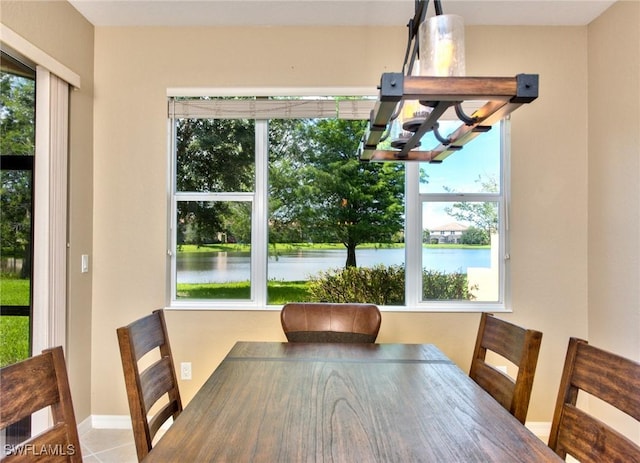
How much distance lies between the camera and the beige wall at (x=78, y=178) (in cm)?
234

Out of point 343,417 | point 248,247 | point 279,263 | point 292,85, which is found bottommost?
point 343,417

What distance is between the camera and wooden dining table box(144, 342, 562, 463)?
96 centimetres

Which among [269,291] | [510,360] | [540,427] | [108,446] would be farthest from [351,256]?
[108,446]

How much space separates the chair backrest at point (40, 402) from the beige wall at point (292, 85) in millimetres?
1627

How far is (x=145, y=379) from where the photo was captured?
1359 mm

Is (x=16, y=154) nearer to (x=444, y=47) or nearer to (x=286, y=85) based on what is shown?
(x=286, y=85)

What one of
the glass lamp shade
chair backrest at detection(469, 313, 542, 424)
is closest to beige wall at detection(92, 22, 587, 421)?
chair backrest at detection(469, 313, 542, 424)

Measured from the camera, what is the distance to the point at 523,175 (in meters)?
2.61

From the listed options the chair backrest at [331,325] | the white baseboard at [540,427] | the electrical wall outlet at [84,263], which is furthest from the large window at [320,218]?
the white baseboard at [540,427]

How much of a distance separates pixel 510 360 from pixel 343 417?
2.42ft

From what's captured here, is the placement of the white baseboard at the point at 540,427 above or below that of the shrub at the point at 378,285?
below

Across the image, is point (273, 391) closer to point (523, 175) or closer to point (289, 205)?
point (289, 205)

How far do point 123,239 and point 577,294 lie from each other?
3.16m

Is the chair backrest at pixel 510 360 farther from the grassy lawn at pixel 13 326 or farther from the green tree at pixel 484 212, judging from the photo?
the grassy lawn at pixel 13 326
